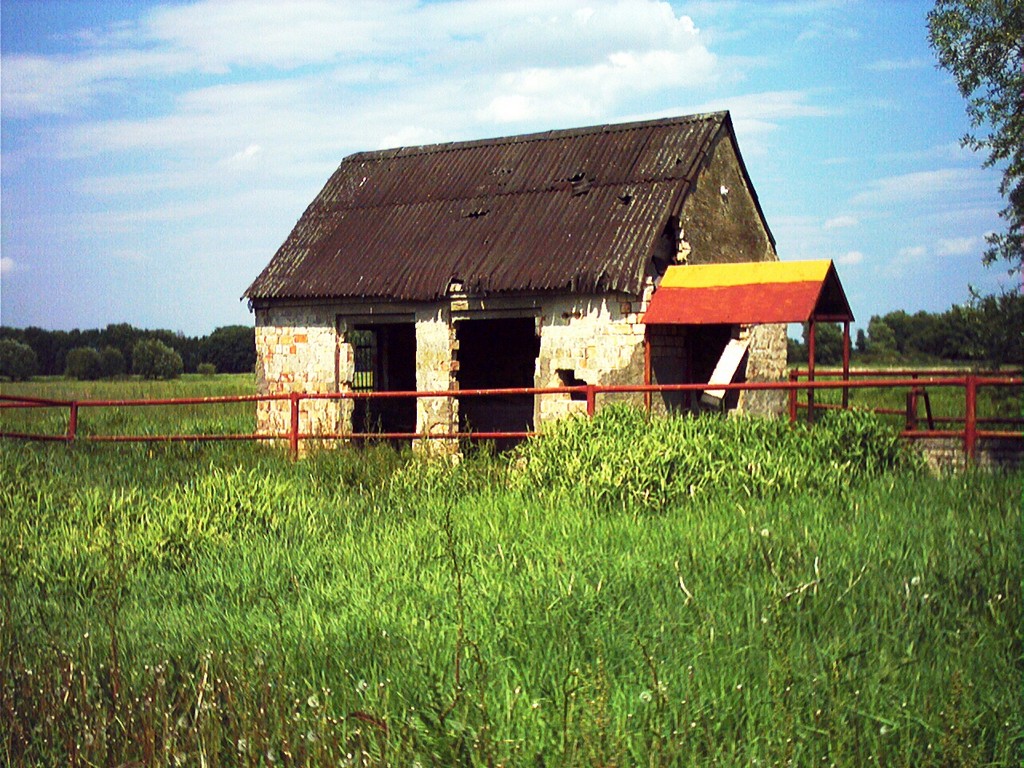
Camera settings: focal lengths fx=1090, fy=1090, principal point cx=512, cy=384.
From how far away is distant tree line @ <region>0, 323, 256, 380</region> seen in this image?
44.3 m

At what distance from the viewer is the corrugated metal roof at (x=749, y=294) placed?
14516mm

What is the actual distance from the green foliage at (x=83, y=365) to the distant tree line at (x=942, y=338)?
2853 cm

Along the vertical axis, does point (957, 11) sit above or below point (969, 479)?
above

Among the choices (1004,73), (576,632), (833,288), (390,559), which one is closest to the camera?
(576,632)

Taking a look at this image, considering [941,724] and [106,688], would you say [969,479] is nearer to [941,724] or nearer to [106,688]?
[941,724]

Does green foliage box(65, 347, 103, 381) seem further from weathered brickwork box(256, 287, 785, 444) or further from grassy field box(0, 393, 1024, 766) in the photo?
grassy field box(0, 393, 1024, 766)

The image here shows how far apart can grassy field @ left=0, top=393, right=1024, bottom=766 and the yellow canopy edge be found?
5412 mm

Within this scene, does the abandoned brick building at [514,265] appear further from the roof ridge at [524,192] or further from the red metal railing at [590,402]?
the red metal railing at [590,402]

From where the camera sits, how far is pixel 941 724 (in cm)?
441

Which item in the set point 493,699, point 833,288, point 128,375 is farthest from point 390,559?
point 128,375

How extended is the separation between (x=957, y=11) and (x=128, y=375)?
113ft

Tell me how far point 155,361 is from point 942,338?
34089 mm

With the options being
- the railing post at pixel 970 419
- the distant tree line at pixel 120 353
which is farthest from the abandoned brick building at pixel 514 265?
the distant tree line at pixel 120 353

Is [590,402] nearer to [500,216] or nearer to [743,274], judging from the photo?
[743,274]
